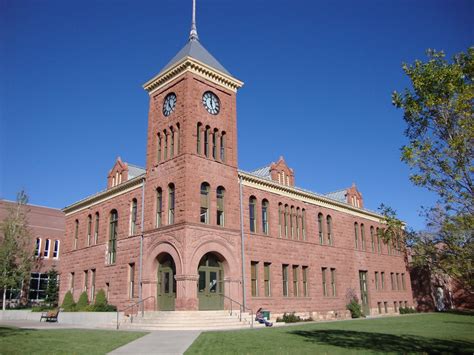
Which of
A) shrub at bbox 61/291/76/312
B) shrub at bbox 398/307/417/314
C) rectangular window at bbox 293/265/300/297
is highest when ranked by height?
rectangular window at bbox 293/265/300/297

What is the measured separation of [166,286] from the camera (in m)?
24.9

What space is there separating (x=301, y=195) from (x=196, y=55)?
1322 cm

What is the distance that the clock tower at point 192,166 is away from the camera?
23.5m

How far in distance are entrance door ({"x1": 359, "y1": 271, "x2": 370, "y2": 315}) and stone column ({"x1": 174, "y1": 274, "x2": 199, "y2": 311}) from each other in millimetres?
19601

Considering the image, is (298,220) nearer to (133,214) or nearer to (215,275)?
(215,275)

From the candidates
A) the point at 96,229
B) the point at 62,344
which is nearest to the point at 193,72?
the point at 96,229

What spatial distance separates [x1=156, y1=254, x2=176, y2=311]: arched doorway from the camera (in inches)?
956

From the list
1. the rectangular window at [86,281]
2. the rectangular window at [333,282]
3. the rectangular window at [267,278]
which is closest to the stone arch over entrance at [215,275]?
the rectangular window at [267,278]

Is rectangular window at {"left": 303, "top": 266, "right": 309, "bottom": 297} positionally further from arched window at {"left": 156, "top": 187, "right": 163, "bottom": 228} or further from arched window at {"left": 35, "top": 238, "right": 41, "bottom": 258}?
arched window at {"left": 35, "top": 238, "right": 41, "bottom": 258}

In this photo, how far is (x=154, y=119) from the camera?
93.8 feet

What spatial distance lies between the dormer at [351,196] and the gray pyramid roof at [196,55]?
18208 millimetres

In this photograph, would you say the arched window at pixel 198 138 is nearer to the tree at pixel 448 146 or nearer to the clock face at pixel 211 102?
the clock face at pixel 211 102

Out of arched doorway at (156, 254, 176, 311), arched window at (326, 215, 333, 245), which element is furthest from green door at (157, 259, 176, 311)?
arched window at (326, 215, 333, 245)

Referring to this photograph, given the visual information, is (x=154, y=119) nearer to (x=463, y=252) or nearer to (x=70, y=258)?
(x=70, y=258)
